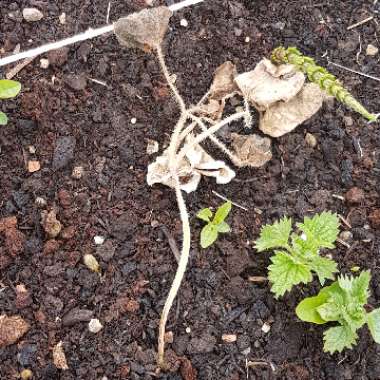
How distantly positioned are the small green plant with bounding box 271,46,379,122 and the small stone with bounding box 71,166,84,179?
78 centimetres

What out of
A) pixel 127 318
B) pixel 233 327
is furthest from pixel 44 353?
pixel 233 327

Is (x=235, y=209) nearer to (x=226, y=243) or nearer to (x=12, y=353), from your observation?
(x=226, y=243)

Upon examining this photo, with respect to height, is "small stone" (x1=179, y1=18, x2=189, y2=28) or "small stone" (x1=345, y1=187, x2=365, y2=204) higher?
"small stone" (x1=179, y1=18, x2=189, y2=28)

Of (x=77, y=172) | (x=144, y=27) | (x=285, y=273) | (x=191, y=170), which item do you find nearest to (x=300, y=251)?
(x=285, y=273)

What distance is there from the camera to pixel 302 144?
7.39ft

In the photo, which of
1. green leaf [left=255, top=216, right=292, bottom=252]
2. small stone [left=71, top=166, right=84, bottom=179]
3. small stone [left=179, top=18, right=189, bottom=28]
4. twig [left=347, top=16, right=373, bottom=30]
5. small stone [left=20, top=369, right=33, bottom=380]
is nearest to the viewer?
small stone [left=20, top=369, right=33, bottom=380]

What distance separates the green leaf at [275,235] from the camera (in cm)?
199

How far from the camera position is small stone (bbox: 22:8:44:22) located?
2305 millimetres

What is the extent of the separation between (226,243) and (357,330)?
51 centimetres

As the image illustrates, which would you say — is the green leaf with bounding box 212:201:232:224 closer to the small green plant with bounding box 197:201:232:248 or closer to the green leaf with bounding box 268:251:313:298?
the small green plant with bounding box 197:201:232:248

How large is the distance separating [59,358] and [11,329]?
0.17 meters

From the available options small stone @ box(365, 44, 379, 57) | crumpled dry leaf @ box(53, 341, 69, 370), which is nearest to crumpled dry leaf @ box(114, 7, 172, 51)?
small stone @ box(365, 44, 379, 57)

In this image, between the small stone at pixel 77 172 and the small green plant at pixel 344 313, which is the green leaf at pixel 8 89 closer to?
the small stone at pixel 77 172

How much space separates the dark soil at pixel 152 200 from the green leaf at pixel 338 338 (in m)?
0.08
